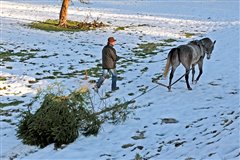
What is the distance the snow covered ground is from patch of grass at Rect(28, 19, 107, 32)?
1.15 metres

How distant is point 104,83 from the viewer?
52.1 ft

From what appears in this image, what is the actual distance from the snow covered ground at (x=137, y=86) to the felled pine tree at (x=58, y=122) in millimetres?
236

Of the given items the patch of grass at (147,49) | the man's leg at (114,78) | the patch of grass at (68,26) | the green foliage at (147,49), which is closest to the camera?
the man's leg at (114,78)

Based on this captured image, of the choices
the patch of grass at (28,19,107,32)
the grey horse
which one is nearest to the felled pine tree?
the grey horse

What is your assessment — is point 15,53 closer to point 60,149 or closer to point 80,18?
point 60,149

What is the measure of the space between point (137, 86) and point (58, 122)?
5.84m

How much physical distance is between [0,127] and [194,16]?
1295 inches

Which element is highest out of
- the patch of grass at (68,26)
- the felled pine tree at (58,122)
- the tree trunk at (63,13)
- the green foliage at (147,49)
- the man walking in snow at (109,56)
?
the tree trunk at (63,13)

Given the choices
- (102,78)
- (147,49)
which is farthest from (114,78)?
(147,49)

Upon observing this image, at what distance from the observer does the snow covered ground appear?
29.3 ft

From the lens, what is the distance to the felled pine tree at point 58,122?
9773mm

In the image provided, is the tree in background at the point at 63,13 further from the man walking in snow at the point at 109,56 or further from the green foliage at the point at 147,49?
the man walking in snow at the point at 109,56

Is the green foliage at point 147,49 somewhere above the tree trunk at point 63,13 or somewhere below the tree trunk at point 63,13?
below

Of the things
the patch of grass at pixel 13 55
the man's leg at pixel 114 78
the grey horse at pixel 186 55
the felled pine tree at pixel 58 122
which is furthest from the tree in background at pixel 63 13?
the felled pine tree at pixel 58 122
